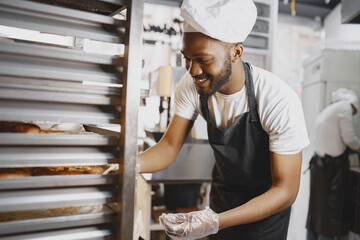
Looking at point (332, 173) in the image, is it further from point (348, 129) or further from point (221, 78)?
point (221, 78)

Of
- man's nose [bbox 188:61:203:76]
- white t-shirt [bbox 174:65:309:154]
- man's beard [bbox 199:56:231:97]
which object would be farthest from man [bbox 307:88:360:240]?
man's nose [bbox 188:61:203:76]

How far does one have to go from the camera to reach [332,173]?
3459 mm

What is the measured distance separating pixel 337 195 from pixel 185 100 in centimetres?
263

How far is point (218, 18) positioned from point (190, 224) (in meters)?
0.81

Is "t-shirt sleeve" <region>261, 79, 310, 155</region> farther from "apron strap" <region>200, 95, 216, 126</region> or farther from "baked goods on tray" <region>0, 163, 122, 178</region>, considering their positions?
"baked goods on tray" <region>0, 163, 122, 178</region>

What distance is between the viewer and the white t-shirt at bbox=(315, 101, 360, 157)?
3426mm

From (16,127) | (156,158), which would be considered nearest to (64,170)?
(16,127)

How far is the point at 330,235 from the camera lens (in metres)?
3.42

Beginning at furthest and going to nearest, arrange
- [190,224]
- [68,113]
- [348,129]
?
[348,129]
[190,224]
[68,113]

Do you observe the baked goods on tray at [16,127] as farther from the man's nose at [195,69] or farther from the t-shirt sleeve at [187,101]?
the t-shirt sleeve at [187,101]

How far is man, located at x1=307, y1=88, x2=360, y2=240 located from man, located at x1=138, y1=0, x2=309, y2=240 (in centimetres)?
222

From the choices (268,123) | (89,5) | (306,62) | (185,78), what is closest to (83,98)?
(89,5)

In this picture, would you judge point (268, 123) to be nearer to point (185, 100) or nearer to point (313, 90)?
point (185, 100)

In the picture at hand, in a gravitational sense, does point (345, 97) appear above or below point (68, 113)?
above
